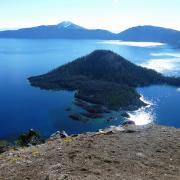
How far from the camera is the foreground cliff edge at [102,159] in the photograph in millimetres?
14086

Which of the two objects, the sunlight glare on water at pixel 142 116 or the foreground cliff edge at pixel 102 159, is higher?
the foreground cliff edge at pixel 102 159

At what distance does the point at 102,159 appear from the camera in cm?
1555

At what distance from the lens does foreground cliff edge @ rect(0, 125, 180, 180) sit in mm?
14086

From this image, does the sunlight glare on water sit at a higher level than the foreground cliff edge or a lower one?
lower

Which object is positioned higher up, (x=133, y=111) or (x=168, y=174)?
(x=168, y=174)

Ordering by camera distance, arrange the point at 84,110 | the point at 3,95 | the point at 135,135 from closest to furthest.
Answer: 1. the point at 135,135
2. the point at 84,110
3. the point at 3,95

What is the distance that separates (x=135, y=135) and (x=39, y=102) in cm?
15647

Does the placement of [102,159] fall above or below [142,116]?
above

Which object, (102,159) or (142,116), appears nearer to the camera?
(102,159)

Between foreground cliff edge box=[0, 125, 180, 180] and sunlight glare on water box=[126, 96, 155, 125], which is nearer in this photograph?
foreground cliff edge box=[0, 125, 180, 180]

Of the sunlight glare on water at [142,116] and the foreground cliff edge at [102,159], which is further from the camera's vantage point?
the sunlight glare on water at [142,116]

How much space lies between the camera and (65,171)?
46.2 feet

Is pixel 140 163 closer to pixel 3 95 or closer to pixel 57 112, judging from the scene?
pixel 57 112

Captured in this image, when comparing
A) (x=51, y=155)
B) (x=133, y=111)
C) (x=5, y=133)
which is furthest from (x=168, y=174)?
(x=133, y=111)
